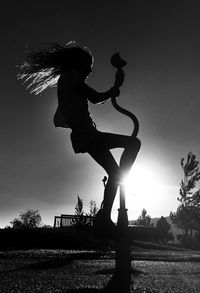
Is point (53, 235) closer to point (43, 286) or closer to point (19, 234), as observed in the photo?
point (19, 234)

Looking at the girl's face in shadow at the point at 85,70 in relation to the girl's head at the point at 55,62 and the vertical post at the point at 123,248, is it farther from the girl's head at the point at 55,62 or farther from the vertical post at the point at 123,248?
the vertical post at the point at 123,248

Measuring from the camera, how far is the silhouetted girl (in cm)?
342

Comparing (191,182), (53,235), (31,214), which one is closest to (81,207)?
(191,182)

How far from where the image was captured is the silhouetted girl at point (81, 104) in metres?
3.42

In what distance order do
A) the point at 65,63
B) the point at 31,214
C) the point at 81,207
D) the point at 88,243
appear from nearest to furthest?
1. the point at 65,63
2. the point at 88,243
3. the point at 81,207
4. the point at 31,214

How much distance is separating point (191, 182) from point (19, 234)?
28.9 meters

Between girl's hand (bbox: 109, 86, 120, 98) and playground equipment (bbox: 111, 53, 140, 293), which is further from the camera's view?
girl's hand (bbox: 109, 86, 120, 98)

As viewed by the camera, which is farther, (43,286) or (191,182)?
(191,182)

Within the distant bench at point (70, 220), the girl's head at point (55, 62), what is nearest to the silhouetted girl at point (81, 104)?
the girl's head at point (55, 62)

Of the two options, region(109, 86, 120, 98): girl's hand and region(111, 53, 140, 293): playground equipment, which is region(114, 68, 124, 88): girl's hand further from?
region(111, 53, 140, 293): playground equipment

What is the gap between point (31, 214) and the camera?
265 ft

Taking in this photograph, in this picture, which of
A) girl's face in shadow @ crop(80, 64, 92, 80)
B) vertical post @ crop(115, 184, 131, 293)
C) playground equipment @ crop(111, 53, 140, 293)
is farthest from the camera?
girl's face in shadow @ crop(80, 64, 92, 80)

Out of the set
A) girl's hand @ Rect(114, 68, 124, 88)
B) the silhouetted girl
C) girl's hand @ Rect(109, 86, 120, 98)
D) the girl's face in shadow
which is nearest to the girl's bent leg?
the silhouetted girl

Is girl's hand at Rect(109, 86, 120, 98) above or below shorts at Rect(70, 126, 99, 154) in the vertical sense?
above
